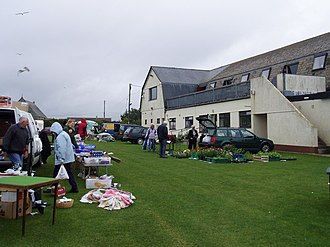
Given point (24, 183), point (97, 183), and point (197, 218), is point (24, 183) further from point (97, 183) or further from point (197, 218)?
point (97, 183)

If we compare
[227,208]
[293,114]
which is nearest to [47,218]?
[227,208]

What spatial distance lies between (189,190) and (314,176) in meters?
4.73

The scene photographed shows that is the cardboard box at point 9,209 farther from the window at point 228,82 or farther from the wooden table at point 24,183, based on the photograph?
the window at point 228,82

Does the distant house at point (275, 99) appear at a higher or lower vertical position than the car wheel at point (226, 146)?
higher

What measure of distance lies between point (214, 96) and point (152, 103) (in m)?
A: 15.3

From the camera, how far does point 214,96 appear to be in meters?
28.5

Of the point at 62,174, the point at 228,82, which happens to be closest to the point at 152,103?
the point at 228,82

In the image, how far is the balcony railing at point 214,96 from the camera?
25.0 meters

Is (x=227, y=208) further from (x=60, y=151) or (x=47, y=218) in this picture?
(x=60, y=151)

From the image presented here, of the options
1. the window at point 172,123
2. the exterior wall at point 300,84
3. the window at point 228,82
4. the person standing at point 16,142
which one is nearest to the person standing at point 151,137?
the exterior wall at point 300,84

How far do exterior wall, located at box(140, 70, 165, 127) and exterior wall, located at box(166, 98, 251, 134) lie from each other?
263 centimetres

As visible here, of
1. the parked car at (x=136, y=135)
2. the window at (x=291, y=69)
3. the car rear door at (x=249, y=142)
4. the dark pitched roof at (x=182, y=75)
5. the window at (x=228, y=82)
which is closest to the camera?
the car rear door at (x=249, y=142)

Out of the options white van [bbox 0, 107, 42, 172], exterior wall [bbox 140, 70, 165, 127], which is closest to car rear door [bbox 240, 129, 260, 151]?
white van [bbox 0, 107, 42, 172]

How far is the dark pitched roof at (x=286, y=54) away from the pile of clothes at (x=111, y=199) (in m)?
22.7
